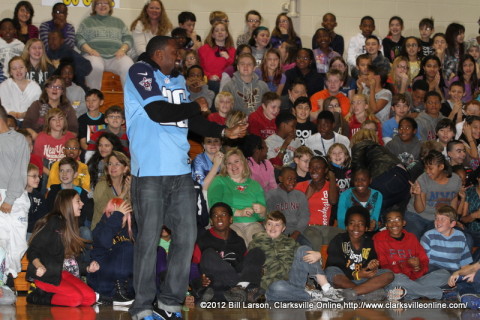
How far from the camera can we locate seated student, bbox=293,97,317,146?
10.2 meters

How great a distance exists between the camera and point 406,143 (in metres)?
10.1

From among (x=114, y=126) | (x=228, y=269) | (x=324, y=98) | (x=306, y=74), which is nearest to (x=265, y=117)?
(x=324, y=98)

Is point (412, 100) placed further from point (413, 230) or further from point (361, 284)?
point (361, 284)

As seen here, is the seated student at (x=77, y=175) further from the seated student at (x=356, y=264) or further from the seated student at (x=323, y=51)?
the seated student at (x=323, y=51)

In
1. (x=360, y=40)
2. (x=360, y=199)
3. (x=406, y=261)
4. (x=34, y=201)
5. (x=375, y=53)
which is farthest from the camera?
(x=360, y=40)

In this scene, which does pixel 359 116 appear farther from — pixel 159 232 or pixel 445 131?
pixel 159 232

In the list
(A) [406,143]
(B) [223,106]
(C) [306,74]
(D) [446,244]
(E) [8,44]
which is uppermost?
(E) [8,44]

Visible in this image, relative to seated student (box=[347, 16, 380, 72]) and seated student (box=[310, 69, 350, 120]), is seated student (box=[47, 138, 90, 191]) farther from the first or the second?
seated student (box=[347, 16, 380, 72])

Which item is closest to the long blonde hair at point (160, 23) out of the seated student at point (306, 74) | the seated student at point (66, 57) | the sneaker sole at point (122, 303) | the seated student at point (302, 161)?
the seated student at point (66, 57)

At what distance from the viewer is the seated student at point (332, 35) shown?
13039 millimetres

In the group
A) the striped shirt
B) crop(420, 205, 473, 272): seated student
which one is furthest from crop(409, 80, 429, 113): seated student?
the striped shirt

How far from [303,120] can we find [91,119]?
2.59 m

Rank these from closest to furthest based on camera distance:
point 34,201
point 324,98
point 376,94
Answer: point 34,201 < point 324,98 < point 376,94

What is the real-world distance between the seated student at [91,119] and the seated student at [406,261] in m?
3.70
